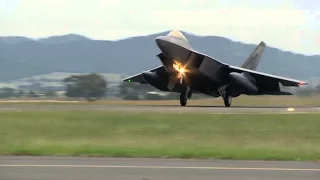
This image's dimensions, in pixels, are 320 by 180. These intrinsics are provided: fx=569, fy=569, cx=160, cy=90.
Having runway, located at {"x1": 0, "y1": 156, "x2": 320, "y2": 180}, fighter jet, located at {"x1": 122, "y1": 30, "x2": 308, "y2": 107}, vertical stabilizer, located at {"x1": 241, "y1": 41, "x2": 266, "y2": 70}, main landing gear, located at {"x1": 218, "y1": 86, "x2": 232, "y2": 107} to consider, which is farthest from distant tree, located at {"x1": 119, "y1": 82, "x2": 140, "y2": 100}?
runway, located at {"x1": 0, "y1": 156, "x2": 320, "y2": 180}

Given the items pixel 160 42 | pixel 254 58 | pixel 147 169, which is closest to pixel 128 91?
pixel 254 58

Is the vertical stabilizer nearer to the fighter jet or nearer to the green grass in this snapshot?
the fighter jet

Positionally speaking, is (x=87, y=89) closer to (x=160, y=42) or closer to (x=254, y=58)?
(x=254, y=58)

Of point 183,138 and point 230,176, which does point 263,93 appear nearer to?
point 183,138

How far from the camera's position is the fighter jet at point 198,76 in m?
36.0

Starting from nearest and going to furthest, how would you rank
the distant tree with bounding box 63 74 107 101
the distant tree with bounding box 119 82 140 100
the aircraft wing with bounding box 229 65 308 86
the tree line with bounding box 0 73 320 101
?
the aircraft wing with bounding box 229 65 308 86 → the tree line with bounding box 0 73 320 101 → the distant tree with bounding box 119 82 140 100 → the distant tree with bounding box 63 74 107 101

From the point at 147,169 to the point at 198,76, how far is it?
26.1 metres

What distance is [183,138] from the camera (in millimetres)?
20000

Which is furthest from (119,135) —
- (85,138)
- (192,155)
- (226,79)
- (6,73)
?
(6,73)

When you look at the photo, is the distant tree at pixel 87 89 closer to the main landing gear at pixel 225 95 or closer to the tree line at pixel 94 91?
the tree line at pixel 94 91

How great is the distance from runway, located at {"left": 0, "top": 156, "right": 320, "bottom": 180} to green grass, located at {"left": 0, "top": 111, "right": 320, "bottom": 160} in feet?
5.74

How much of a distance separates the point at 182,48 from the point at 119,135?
15958 mm

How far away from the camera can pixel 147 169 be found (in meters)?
11.1

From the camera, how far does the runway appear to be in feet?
33.0
